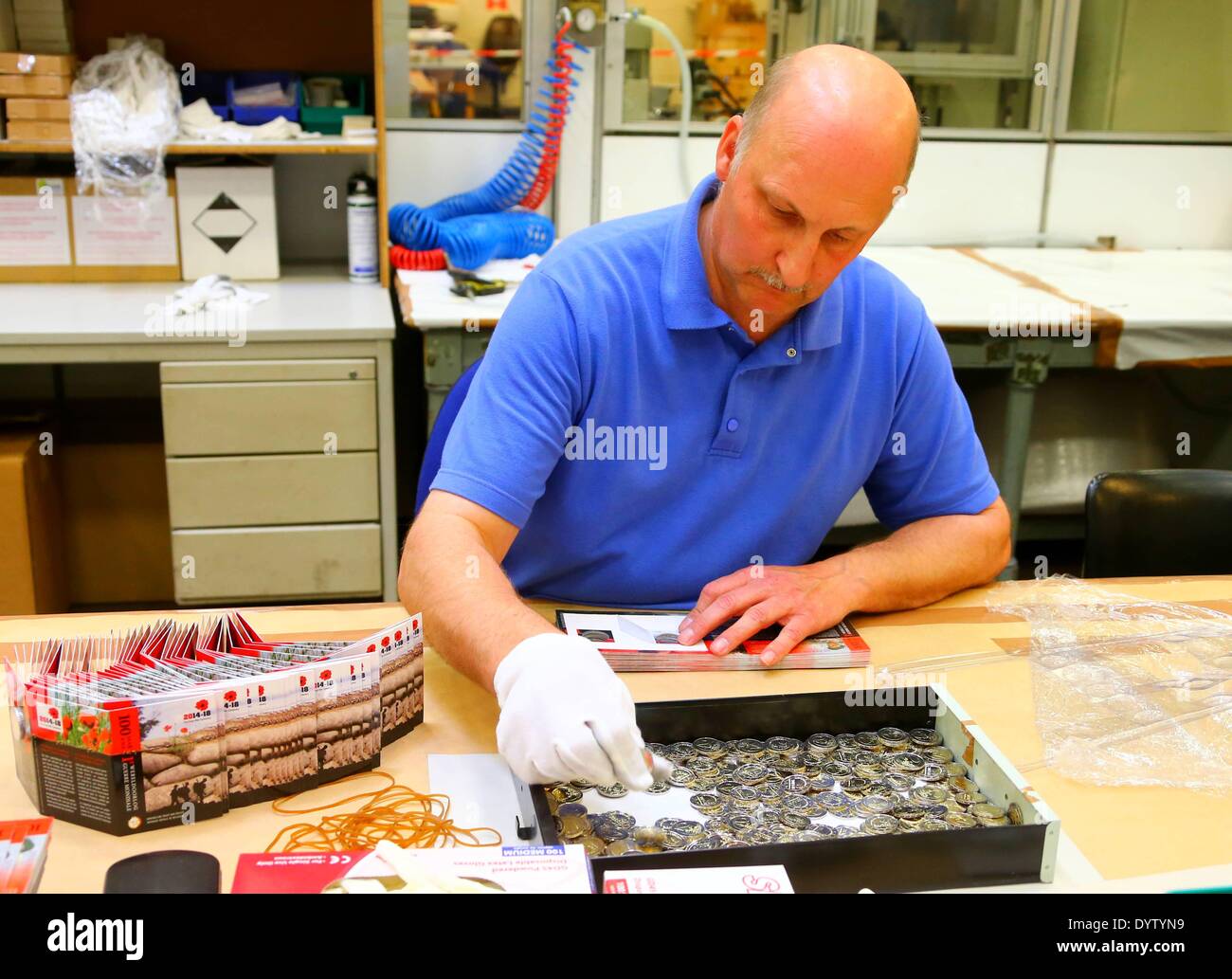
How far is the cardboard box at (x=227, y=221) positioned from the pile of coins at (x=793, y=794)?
80.2 inches

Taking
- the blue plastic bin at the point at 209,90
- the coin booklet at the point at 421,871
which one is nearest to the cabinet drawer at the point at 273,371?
the blue plastic bin at the point at 209,90

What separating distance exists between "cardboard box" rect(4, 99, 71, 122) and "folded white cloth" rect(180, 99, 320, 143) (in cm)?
24

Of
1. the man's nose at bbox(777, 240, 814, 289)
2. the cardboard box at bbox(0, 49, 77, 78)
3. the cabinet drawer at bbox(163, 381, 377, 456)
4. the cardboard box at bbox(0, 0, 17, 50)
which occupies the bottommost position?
the cabinet drawer at bbox(163, 381, 377, 456)

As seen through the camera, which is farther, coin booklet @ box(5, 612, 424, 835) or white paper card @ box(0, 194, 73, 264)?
white paper card @ box(0, 194, 73, 264)

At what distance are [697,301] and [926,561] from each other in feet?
1.32

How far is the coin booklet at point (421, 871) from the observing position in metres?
0.83

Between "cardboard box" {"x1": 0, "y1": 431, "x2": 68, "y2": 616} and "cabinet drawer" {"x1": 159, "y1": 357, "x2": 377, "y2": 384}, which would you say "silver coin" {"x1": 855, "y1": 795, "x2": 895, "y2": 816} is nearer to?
"cabinet drawer" {"x1": 159, "y1": 357, "x2": 377, "y2": 384}

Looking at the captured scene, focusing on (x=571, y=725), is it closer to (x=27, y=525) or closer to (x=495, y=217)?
(x=27, y=525)

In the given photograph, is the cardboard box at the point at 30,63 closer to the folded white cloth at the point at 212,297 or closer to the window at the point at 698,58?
the folded white cloth at the point at 212,297

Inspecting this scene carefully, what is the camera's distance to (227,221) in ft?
9.06

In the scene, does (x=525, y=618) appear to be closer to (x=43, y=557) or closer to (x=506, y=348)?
(x=506, y=348)

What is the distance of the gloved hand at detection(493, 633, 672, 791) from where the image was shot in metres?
0.97

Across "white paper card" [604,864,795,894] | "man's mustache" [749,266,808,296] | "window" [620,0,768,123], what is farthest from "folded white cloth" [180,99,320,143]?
"white paper card" [604,864,795,894]
